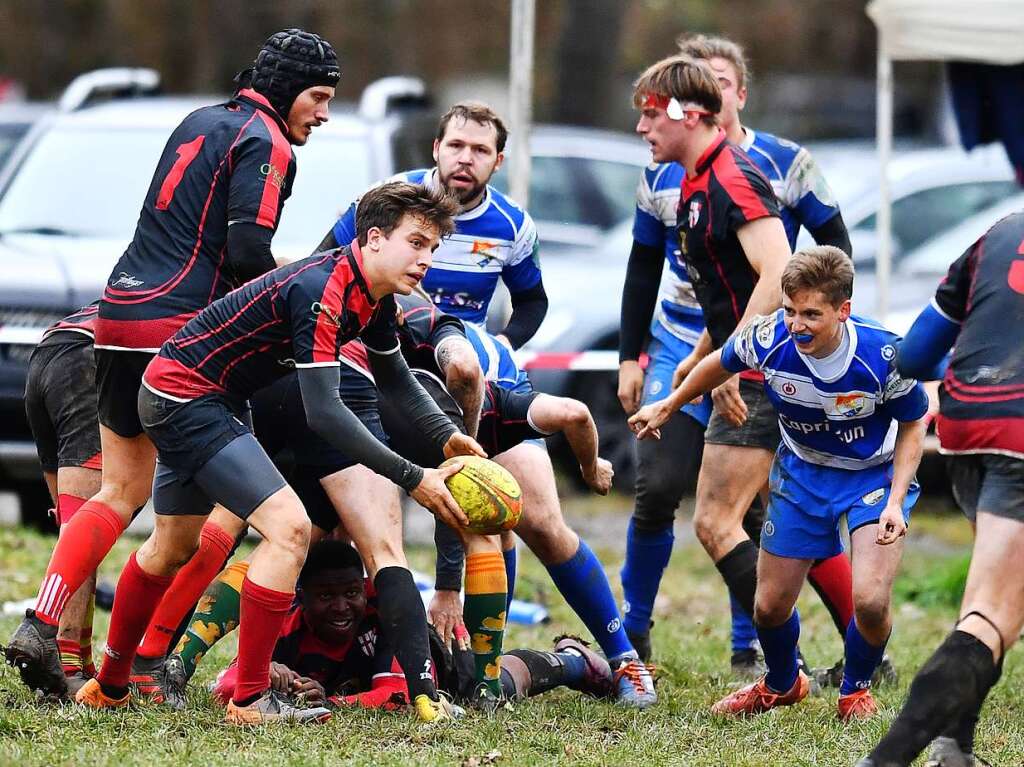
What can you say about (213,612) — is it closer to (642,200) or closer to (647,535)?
(647,535)

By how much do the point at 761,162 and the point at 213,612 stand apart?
2.80 metres

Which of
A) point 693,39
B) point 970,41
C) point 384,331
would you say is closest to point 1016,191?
point 970,41

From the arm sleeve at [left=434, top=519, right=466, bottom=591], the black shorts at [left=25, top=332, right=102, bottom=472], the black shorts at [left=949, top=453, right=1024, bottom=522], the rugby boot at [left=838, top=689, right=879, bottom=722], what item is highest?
the black shorts at [left=949, top=453, right=1024, bottom=522]

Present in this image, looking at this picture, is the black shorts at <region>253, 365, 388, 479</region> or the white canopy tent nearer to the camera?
the black shorts at <region>253, 365, 388, 479</region>

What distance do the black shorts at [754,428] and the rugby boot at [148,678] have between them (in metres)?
2.26

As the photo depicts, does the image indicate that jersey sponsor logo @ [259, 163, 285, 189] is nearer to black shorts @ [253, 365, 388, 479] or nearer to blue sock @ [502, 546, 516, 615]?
black shorts @ [253, 365, 388, 479]

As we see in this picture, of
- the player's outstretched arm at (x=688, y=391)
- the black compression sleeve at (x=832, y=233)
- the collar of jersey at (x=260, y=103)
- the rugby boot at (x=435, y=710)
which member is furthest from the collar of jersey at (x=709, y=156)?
the rugby boot at (x=435, y=710)

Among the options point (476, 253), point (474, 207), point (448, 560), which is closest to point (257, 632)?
point (448, 560)

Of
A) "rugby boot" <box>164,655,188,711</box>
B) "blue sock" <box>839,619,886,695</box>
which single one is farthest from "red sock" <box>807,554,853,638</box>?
"rugby boot" <box>164,655,188,711</box>

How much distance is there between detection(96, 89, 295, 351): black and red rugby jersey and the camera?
5715mm

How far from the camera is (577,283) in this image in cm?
1080

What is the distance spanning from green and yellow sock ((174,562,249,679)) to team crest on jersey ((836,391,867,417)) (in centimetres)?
218

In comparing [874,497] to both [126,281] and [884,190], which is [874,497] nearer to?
[126,281]

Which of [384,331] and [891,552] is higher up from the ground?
[384,331]
